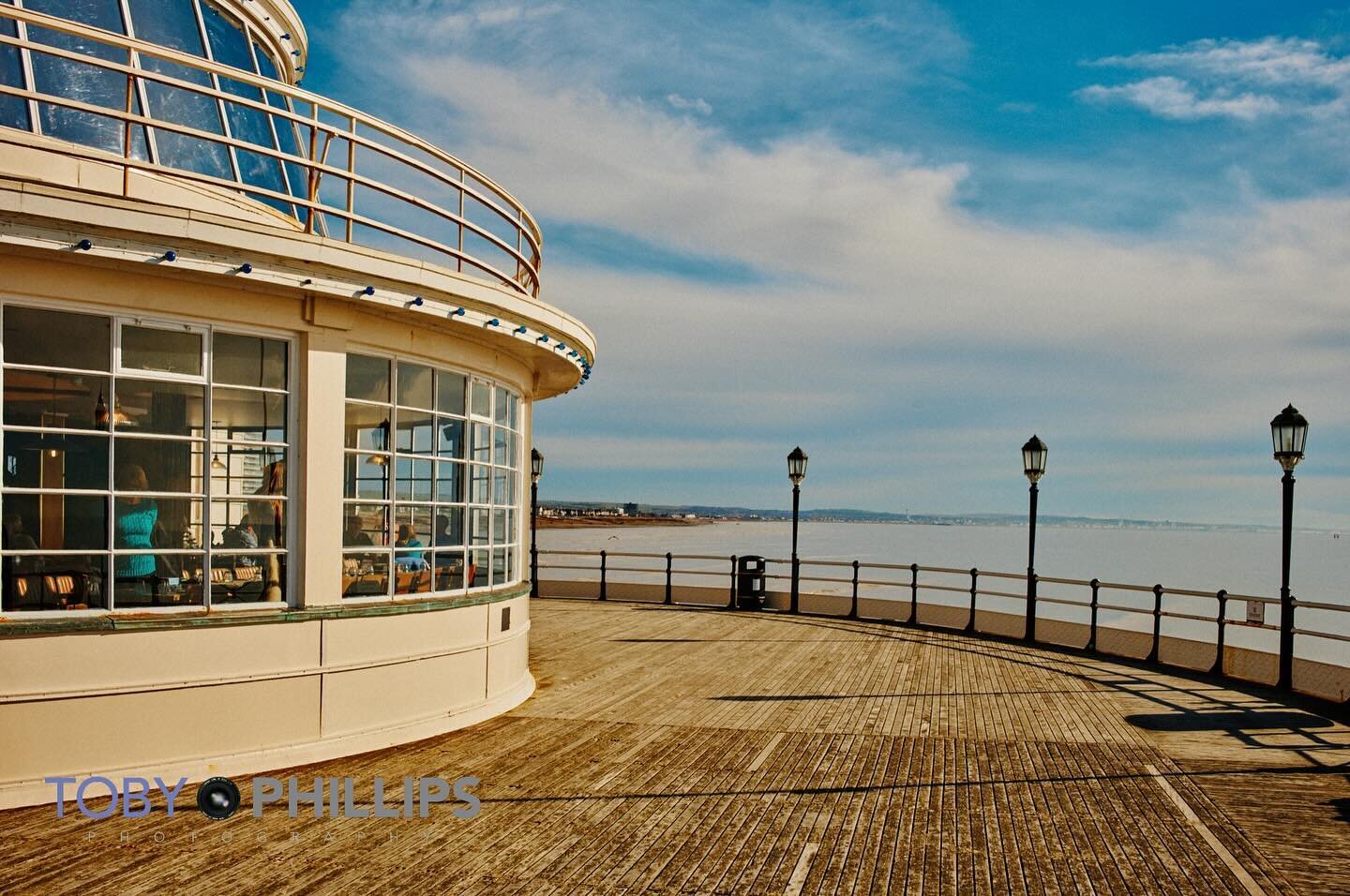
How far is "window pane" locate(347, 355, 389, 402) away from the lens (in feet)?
26.9

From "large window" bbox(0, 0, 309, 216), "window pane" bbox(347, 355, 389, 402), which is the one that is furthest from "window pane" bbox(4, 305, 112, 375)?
"window pane" bbox(347, 355, 389, 402)

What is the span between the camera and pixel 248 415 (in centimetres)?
762

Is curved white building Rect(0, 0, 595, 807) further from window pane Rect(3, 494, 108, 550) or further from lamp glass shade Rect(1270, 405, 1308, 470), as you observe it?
lamp glass shade Rect(1270, 405, 1308, 470)

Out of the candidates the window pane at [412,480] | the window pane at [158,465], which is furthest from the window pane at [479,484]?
the window pane at [158,465]

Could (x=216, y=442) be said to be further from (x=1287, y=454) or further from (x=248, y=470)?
(x=1287, y=454)

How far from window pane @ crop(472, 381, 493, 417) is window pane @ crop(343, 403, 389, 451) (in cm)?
118

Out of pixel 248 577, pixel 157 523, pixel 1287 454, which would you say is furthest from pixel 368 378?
pixel 1287 454

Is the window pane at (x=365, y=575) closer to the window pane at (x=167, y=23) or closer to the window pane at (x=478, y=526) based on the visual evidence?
the window pane at (x=478, y=526)

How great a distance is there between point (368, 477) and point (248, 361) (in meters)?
1.39

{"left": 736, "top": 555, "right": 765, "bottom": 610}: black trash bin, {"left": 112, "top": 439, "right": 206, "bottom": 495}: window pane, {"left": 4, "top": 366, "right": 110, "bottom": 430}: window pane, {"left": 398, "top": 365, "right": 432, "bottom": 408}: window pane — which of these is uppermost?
{"left": 398, "top": 365, "right": 432, "bottom": 408}: window pane

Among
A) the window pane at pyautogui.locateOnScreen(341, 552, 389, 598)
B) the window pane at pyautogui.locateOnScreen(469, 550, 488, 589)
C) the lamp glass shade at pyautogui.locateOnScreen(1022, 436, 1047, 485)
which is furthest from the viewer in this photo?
the lamp glass shade at pyautogui.locateOnScreen(1022, 436, 1047, 485)

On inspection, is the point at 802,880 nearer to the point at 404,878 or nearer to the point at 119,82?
the point at 404,878

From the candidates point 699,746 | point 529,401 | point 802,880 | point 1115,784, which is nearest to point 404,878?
point 802,880

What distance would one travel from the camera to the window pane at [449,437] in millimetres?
8984
